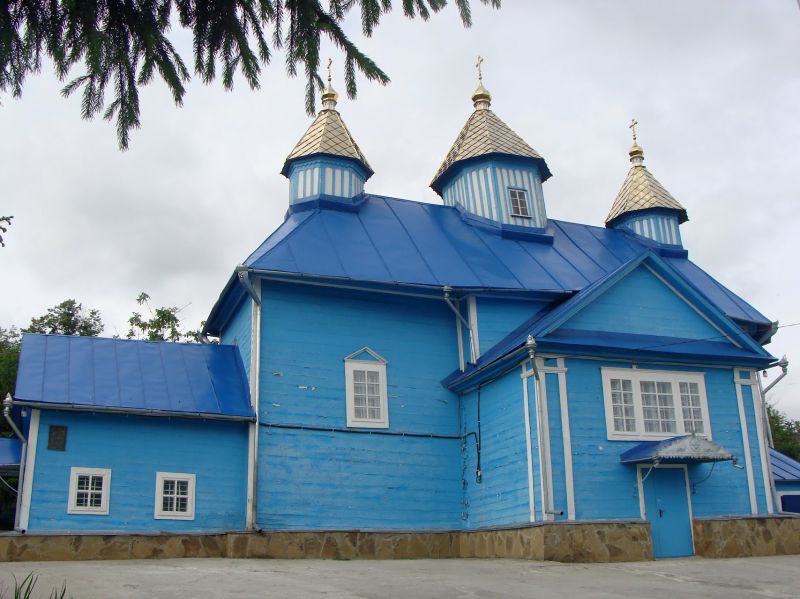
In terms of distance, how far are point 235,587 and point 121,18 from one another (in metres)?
6.66

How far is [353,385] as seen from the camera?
15.9 m

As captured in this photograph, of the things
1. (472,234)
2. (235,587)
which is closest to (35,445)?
(235,587)

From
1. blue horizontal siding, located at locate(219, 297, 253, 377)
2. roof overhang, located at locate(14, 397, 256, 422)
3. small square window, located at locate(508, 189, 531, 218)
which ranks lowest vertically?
roof overhang, located at locate(14, 397, 256, 422)

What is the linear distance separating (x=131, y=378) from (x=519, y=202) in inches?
399

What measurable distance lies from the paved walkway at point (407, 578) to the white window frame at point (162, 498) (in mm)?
1349

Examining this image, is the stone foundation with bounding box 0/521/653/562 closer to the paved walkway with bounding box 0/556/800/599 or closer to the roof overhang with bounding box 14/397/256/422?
the paved walkway with bounding box 0/556/800/599

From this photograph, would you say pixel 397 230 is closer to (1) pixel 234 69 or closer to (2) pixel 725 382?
(2) pixel 725 382

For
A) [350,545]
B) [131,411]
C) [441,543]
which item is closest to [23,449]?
[131,411]

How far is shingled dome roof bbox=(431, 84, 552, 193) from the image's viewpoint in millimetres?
20914

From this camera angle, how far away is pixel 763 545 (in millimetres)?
14375

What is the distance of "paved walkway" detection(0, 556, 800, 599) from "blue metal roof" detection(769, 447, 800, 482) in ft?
24.6

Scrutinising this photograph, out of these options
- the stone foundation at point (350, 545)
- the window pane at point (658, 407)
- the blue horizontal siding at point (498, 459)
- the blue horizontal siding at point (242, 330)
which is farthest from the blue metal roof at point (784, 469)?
the blue horizontal siding at point (242, 330)

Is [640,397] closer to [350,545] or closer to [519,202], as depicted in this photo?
[350,545]

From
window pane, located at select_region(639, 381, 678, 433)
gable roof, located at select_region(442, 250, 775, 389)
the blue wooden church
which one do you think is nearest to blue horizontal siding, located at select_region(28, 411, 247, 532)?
the blue wooden church
